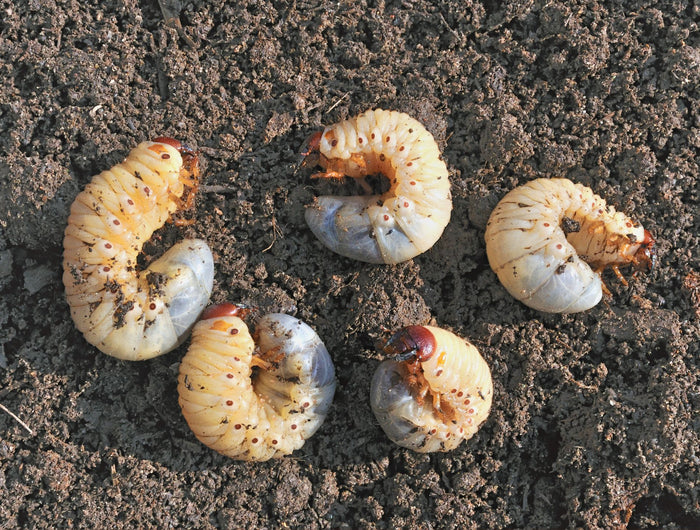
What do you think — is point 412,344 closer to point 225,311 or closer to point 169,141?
point 225,311

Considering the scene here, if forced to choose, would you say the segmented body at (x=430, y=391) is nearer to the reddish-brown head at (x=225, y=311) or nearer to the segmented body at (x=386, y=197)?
the segmented body at (x=386, y=197)

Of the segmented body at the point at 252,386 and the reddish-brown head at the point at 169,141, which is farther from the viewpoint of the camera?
the reddish-brown head at the point at 169,141

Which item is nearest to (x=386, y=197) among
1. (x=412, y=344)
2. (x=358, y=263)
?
(x=358, y=263)

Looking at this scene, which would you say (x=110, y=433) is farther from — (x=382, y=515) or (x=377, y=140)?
(x=377, y=140)

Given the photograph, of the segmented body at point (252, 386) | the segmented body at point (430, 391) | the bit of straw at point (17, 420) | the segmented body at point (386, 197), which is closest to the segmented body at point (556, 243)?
the segmented body at point (386, 197)

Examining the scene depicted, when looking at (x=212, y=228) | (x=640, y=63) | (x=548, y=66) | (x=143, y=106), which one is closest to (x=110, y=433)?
(x=212, y=228)

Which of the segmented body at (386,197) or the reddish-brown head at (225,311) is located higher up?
the segmented body at (386,197)
